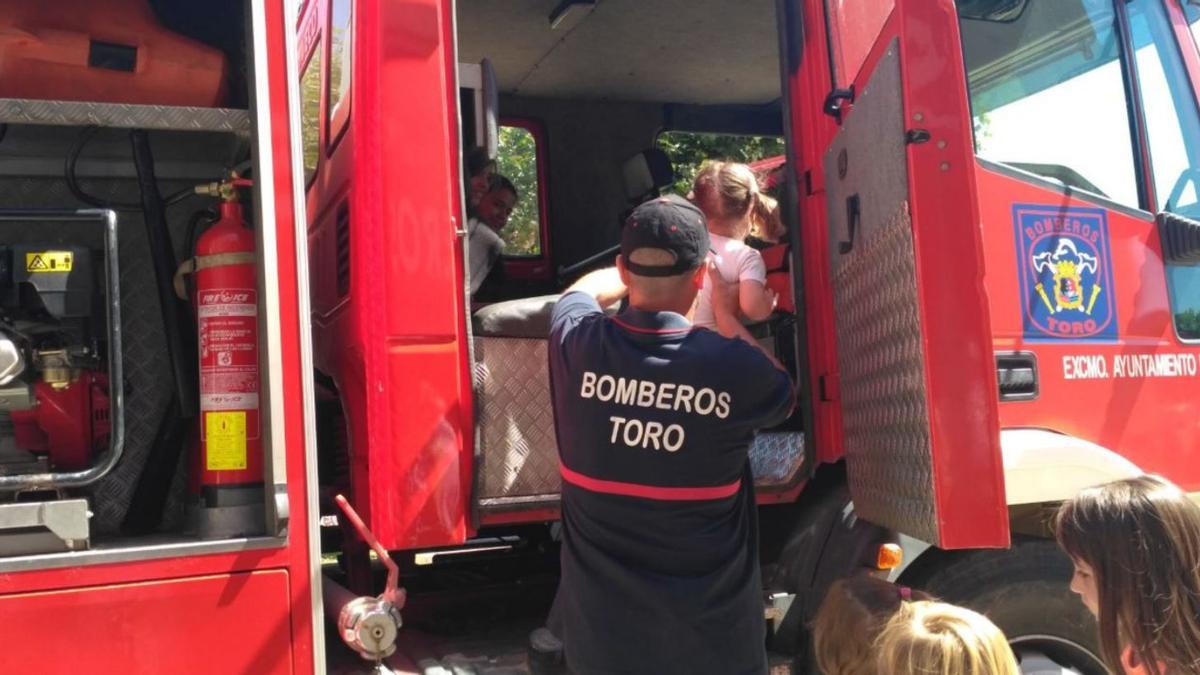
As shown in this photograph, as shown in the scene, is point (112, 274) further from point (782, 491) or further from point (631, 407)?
point (782, 491)

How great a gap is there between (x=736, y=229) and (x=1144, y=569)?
167cm

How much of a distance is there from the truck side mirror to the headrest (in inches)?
89.2

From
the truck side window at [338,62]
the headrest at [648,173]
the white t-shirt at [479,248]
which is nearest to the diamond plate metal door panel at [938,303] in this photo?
the white t-shirt at [479,248]

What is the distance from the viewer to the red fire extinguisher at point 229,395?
2.26 meters

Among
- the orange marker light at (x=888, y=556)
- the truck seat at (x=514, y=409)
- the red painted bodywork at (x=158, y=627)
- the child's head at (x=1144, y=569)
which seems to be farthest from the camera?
the orange marker light at (x=888, y=556)

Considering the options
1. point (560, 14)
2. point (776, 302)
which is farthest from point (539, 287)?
point (776, 302)

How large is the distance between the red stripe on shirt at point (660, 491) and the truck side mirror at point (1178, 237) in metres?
1.87

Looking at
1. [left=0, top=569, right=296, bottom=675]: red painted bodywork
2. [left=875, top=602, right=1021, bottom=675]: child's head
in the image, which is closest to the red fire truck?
[left=0, top=569, right=296, bottom=675]: red painted bodywork

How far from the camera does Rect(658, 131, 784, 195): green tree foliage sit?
5.51m

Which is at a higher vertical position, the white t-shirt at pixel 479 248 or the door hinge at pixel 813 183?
the door hinge at pixel 813 183

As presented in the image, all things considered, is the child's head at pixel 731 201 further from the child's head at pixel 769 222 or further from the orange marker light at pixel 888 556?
the orange marker light at pixel 888 556

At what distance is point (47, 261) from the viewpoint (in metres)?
2.25

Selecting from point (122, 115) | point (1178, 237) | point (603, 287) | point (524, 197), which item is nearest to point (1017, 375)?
point (1178, 237)

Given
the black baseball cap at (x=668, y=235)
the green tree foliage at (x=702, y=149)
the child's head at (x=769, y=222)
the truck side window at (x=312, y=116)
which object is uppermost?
the green tree foliage at (x=702, y=149)
